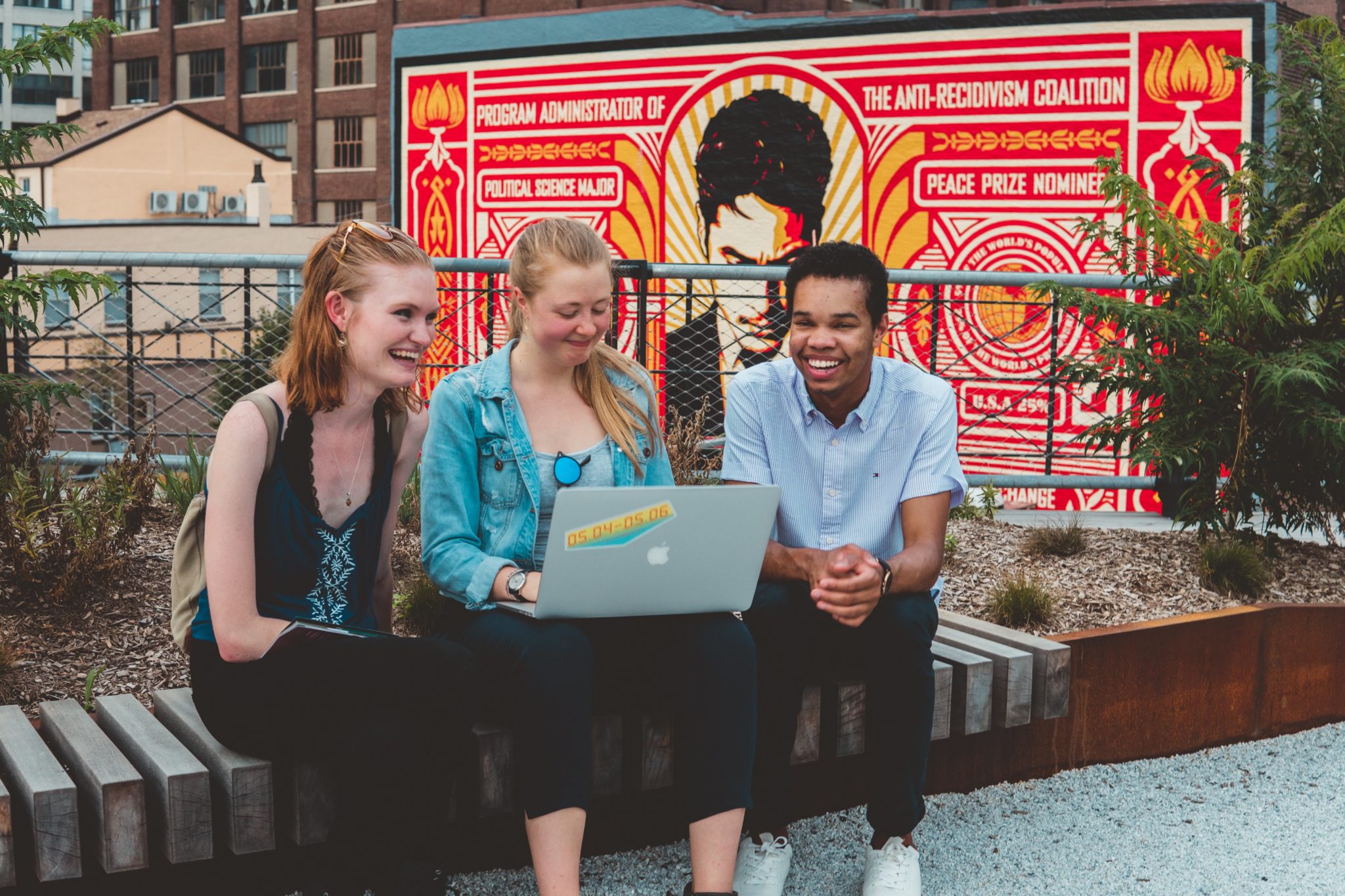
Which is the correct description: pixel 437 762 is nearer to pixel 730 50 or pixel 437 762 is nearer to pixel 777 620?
pixel 777 620

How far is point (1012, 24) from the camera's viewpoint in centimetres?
1095

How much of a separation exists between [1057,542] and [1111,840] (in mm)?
1825

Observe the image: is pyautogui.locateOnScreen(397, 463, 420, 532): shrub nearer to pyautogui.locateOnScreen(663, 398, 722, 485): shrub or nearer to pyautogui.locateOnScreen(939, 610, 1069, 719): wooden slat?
pyautogui.locateOnScreen(663, 398, 722, 485): shrub

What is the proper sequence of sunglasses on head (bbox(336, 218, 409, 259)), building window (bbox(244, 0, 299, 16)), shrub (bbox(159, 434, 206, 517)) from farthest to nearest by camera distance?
building window (bbox(244, 0, 299, 16))
shrub (bbox(159, 434, 206, 517))
sunglasses on head (bbox(336, 218, 409, 259))

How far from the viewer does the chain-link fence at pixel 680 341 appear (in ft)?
22.8

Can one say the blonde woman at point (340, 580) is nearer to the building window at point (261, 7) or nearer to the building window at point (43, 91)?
the building window at point (261, 7)

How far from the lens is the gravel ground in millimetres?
3168

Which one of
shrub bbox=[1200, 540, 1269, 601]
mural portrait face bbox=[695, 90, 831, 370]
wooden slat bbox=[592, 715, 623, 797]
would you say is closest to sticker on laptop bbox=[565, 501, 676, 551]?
wooden slat bbox=[592, 715, 623, 797]

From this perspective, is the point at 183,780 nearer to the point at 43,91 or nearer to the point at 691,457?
the point at 691,457

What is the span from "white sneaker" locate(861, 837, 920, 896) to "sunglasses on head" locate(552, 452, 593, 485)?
3.58 ft

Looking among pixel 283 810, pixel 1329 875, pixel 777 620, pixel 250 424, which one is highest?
pixel 250 424

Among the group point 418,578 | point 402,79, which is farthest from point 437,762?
point 402,79

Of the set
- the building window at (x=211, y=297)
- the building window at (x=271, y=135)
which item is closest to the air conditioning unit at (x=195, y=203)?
the building window at (x=271, y=135)

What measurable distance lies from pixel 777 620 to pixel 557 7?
38.8 m
